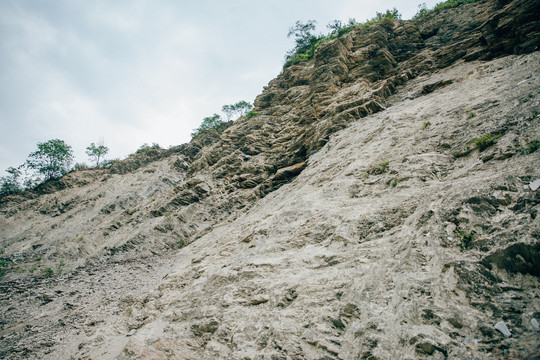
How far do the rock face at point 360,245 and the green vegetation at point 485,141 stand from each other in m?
0.03

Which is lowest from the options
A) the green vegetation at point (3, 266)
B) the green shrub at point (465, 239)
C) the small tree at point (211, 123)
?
the green shrub at point (465, 239)

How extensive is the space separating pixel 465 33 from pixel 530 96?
14858mm

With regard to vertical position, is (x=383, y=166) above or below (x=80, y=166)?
below

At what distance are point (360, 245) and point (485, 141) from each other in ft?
14.9

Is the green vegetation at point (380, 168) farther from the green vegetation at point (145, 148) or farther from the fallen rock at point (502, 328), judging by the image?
the green vegetation at point (145, 148)

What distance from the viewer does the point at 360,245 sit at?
5.74m

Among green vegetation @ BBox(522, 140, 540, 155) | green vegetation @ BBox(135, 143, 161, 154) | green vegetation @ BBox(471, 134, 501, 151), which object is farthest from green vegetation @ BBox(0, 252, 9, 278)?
green vegetation @ BBox(522, 140, 540, 155)

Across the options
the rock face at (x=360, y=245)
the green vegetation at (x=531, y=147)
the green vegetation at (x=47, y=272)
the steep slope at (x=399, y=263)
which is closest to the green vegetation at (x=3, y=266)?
the rock face at (x=360, y=245)

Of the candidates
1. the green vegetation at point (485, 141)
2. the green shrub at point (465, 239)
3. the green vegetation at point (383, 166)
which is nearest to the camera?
the green shrub at point (465, 239)

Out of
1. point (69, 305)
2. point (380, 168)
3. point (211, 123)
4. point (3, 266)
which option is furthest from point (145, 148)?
point (380, 168)

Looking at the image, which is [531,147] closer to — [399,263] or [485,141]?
[485,141]

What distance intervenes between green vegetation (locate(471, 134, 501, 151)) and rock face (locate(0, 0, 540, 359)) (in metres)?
0.03

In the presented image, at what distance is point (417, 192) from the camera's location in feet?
20.3

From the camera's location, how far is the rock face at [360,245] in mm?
3580
